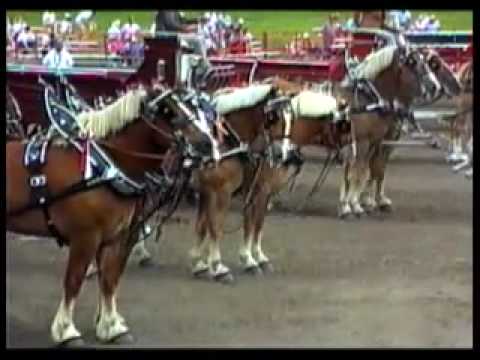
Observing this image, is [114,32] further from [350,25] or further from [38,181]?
[38,181]

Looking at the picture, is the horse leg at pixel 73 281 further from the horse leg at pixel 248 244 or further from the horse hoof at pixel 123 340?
the horse leg at pixel 248 244

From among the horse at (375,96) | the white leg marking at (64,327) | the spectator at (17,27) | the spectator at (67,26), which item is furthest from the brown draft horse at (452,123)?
the white leg marking at (64,327)

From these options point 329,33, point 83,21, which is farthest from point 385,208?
point 83,21

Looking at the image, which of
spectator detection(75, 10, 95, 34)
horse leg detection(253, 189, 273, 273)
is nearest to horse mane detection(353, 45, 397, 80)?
horse leg detection(253, 189, 273, 273)

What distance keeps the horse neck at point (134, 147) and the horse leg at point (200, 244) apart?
172 cm

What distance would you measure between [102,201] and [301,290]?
7.06ft

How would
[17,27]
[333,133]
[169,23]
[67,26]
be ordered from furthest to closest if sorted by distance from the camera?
[67,26], [17,27], [169,23], [333,133]

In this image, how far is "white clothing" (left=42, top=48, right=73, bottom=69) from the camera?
40.2 feet

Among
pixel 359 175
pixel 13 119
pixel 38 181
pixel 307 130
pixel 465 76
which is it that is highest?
pixel 465 76

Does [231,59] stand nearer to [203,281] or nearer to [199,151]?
[203,281]

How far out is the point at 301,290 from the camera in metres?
8.18

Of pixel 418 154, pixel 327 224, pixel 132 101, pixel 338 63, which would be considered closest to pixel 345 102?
pixel 327 224

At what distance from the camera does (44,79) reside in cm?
1025

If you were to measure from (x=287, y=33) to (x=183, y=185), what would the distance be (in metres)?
7.18
